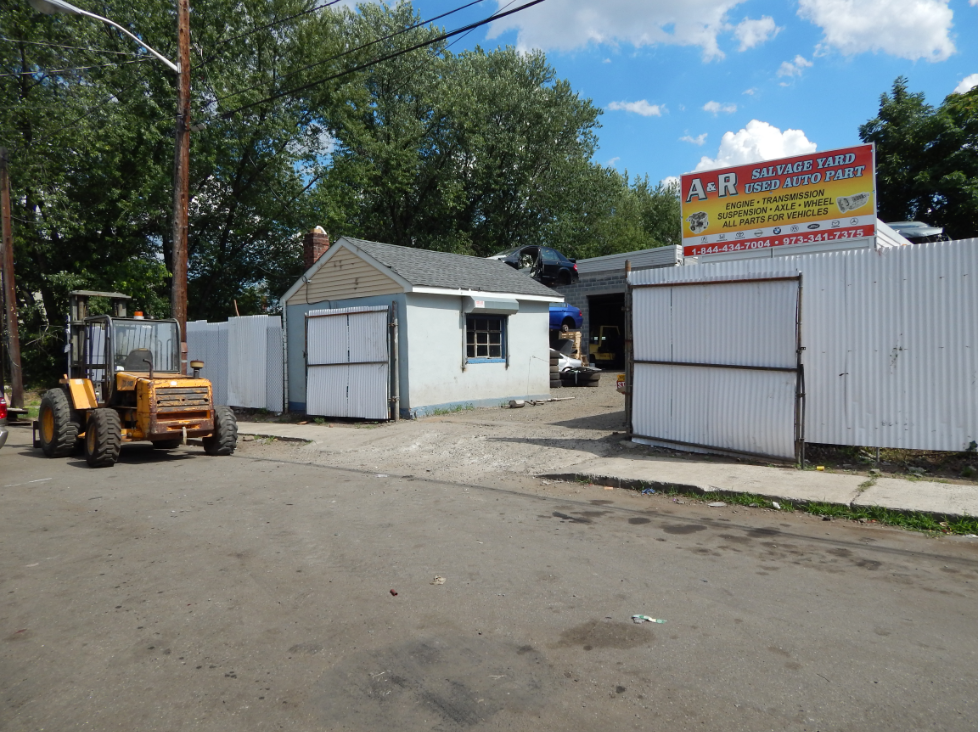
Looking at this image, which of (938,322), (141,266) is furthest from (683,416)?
(141,266)

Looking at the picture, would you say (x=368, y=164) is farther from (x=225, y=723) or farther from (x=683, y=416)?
(x=225, y=723)

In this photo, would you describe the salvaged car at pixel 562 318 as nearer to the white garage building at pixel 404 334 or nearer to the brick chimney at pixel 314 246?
the white garage building at pixel 404 334

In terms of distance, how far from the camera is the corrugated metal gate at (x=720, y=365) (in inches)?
361

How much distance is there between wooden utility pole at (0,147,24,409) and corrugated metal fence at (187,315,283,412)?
15.7 feet

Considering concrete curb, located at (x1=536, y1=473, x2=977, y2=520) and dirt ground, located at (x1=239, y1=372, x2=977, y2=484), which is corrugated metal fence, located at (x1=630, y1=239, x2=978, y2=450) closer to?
dirt ground, located at (x1=239, y1=372, x2=977, y2=484)

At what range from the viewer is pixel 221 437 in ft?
39.0

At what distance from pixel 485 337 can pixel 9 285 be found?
13359 mm

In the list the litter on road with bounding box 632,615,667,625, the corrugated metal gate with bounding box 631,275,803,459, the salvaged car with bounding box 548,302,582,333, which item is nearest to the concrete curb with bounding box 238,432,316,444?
the corrugated metal gate with bounding box 631,275,803,459

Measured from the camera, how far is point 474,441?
478 inches

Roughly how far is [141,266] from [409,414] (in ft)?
47.3

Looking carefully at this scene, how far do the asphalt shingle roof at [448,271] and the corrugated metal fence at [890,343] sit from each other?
846cm

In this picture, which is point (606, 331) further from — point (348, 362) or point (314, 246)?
point (348, 362)

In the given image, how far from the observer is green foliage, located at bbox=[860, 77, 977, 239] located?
3066cm

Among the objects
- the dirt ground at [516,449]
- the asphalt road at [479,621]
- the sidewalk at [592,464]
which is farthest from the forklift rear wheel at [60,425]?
the asphalt road at [479,621]
